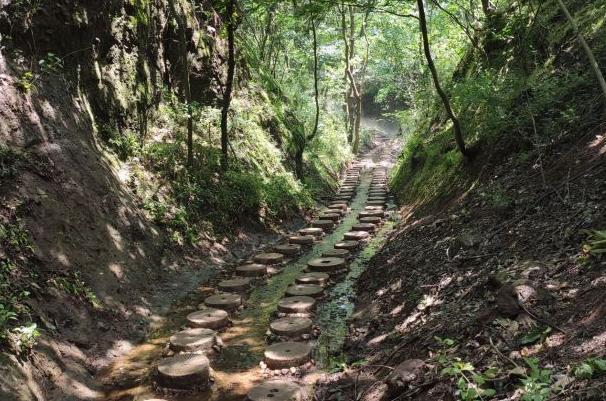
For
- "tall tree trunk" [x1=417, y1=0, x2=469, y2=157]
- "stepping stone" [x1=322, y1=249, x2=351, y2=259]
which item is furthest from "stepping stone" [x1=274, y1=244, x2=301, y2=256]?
"tall tree trunk" [x1=417, y1=0, x2=469, y2=157]

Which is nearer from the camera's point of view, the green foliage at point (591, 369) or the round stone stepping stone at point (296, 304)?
the green foliage at point (591, 369)

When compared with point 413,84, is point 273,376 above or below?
below

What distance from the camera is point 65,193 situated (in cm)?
738

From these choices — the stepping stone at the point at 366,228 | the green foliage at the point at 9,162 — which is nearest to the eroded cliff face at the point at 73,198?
the green foliage at the point at 9,162

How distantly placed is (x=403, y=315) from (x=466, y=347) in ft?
6.20

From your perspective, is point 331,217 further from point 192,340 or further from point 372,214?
point 192,340

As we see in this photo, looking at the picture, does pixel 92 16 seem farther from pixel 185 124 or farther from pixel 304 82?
pixel 304 82

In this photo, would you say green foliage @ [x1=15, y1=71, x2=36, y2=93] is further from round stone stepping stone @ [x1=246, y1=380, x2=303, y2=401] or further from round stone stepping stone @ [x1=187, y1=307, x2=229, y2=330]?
round stone stepping stone @ [x1=246, y1=380, x2=303, y2=401]

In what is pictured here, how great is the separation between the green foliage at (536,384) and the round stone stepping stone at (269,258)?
7230 millimetres

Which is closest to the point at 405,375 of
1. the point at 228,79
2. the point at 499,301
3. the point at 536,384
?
the point at 499,301

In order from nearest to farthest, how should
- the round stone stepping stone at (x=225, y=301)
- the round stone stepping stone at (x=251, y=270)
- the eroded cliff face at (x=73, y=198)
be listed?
the eroded cliff face at (x=73, y=198), the round stone stepping stone at (x=225, y=301), the round stone stepping stone at (x=251, y=270)

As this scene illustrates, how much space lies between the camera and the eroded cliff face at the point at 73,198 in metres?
5.57

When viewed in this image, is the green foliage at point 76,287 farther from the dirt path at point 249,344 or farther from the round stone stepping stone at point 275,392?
the round stone stepping stone at point 275,392

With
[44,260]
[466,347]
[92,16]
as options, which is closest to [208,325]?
[44,260]
